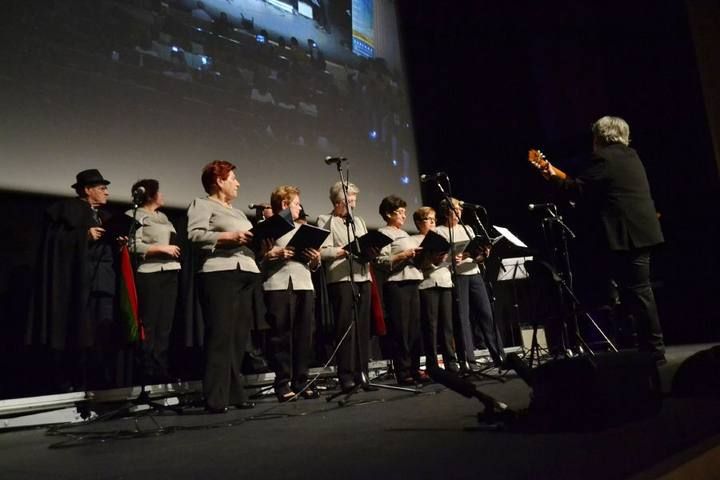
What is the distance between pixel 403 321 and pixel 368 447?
2.58m

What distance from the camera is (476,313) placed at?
17.3ft

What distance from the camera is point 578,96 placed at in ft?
23.5

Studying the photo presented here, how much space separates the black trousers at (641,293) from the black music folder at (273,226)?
6.62ft

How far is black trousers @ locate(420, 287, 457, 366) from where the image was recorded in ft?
15.1

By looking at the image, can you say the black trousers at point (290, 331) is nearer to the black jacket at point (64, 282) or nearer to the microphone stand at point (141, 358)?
the microphone stand at point (141, 358)

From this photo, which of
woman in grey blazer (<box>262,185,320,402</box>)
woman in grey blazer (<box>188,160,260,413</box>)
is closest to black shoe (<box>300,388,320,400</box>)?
woman in grey blazer (<box>262,185,320,402</box>)

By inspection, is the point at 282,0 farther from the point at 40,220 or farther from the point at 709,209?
the point at 709,209

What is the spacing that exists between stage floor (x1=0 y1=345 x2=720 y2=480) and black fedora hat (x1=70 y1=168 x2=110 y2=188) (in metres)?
1.66

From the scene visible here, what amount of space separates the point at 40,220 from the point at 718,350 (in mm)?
4161

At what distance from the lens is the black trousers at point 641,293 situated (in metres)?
3.44

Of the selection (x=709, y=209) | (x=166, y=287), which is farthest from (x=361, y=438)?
(x=709, y=209)

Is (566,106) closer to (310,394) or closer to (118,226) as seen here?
(310,394)

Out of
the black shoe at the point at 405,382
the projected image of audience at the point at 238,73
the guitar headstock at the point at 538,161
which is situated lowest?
the black shoe at the point at 405,382

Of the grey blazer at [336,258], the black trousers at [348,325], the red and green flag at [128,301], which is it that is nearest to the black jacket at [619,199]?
the grey blazer at [336,258]
